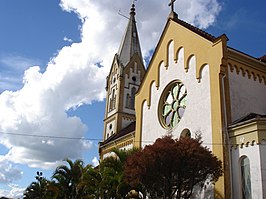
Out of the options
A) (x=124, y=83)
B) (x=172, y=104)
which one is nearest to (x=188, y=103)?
(x=172, y=104)

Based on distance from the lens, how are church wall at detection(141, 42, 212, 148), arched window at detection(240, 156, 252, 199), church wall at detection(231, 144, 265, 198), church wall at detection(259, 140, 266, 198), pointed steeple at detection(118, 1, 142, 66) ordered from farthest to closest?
pointed steeple at detection(118, 1, 142, 66), church wall at detection(141, 42, 212, 148), arched window at detection(240, 156, 252, 199), church wall at detection(231, 144, 265, 198), church wall at detection(259, 140, 266, 198)

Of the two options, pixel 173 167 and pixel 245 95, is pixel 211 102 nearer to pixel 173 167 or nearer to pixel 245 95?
pixel 245 95

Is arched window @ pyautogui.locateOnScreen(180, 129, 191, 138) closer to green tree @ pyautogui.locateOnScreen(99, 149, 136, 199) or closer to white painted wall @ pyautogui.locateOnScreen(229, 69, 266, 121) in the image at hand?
white painted wall @ pyautogui.locateOnScreen(229, 69, 266, 121)

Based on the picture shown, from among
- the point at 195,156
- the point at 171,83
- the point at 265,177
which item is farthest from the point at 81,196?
the point at 265,177

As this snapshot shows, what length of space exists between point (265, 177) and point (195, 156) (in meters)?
3.29

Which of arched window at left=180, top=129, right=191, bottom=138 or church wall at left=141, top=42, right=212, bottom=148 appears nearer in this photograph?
church wall at left=141, top=42, right=212, bottom=148

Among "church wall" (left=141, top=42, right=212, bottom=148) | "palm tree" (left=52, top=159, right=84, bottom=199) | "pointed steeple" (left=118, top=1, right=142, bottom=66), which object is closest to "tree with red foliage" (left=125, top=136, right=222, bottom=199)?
"church wall" (left=141, top=42, right=212, bottom=148)

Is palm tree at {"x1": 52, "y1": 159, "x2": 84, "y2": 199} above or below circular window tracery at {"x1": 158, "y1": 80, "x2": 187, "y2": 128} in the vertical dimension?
below

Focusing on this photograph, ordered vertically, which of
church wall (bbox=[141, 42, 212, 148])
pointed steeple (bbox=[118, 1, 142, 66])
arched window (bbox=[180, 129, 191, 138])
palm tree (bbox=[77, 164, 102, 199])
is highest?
→ pointed steeple (bbox=[118, 1, 142, 66])

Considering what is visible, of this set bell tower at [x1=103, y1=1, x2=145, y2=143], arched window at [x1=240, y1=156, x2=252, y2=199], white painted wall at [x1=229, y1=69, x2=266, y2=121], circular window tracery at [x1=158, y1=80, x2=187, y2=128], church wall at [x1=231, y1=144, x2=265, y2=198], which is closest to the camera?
church wall at [x1=231, y1=144, x2=265, y2=198]

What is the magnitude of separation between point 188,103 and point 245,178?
611 centimetres

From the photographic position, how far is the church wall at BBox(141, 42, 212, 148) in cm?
1938

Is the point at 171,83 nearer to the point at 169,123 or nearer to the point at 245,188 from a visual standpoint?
the point at 169,123

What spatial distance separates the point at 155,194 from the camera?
656 inches
